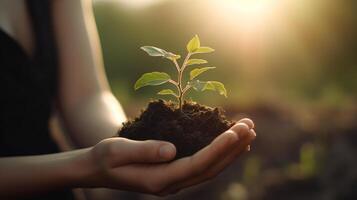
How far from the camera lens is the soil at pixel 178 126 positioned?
1.67 meters

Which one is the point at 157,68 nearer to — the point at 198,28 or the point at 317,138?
the point at 198,28

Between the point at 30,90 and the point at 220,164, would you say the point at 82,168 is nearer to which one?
the point at 220,164

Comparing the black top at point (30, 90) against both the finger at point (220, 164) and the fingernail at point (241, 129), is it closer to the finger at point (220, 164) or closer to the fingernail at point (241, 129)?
the finger at point (220, 164)

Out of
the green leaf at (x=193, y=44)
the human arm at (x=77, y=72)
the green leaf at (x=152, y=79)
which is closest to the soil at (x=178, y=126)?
the green leaf at (x=152, y=79)

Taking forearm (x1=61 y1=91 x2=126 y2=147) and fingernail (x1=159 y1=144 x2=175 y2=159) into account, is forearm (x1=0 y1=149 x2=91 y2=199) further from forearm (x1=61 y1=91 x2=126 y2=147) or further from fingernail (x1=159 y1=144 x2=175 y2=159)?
forearm (x1=61 y1=91 x2=126 y2=147)

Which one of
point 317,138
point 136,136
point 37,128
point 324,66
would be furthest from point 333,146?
point 324,66

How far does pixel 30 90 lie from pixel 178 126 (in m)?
0.95

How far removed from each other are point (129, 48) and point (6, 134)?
29.1 feet

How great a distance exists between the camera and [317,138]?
199 inches

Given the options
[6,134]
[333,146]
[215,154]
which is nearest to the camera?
[215,154]

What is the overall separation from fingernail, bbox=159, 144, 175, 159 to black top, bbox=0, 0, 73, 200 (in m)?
0.95

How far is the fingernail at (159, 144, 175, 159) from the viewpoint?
1506mm

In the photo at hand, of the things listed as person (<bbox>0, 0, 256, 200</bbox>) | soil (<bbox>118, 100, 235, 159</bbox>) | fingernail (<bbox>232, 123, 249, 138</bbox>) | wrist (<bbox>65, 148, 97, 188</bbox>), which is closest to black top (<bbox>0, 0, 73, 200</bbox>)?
person (<bbox>0, 0, 256, 200</bbox>)

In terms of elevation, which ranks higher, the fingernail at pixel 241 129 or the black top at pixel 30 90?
the black top at pixel 30 90
